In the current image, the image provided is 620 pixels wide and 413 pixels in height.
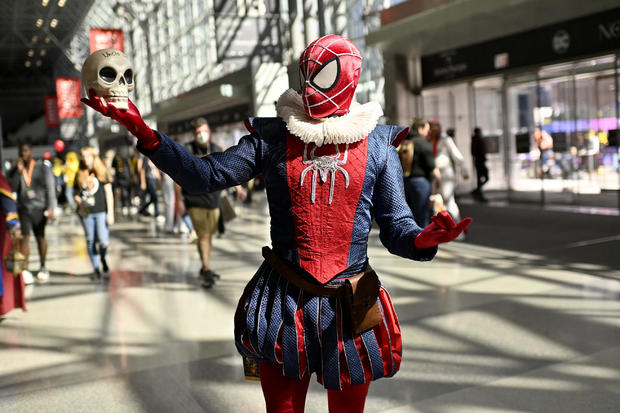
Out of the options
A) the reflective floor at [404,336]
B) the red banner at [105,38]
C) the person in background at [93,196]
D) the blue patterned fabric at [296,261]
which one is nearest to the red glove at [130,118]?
the blue patterned fabric at [296,261]

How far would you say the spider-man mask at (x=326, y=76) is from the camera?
204 centimetres

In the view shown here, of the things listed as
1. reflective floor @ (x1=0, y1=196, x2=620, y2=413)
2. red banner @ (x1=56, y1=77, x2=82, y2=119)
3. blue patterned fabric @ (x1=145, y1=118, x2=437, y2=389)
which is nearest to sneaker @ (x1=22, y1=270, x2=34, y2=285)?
reflective floor @ (x1=0, y1=196, x2=620, y2=413)

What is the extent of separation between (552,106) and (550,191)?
184 cm

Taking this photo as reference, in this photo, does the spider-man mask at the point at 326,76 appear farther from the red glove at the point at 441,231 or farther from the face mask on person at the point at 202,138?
the face mask on person at the point at 202,138

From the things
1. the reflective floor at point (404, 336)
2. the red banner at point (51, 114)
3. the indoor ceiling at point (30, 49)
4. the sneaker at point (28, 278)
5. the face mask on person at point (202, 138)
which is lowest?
the reflective floor at point (404, 336)

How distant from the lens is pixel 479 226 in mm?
10781

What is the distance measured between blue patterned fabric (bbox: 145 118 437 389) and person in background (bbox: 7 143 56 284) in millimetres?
→ 6108

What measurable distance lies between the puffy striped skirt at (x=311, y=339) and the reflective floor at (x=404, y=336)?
1549 millimetres

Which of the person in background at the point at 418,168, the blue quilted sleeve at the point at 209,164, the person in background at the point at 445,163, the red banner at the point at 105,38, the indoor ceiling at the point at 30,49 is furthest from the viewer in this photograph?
the indoor ceiling at the point at 30,49

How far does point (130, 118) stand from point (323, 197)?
0.62 m

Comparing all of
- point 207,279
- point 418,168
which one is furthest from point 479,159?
point 207,279

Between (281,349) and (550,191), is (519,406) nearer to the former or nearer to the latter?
(281,349)

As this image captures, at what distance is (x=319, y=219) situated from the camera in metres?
2.06

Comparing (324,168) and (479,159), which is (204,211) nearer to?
(324,168)
